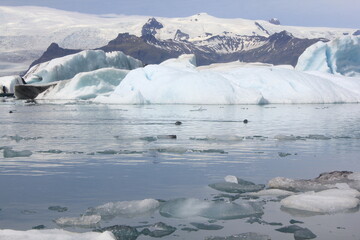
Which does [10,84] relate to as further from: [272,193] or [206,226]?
[206,226]

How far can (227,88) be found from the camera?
32594 mm

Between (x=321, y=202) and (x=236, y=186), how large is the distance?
140cm

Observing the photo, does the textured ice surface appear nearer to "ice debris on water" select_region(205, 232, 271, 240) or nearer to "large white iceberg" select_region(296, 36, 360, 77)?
"large white iceberg" select_region(296, 36, 360, 77)

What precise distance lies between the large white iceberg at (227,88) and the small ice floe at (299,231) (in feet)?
89.9

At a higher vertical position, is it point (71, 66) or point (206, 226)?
point (71, 66)

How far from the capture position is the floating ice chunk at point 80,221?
200 inches

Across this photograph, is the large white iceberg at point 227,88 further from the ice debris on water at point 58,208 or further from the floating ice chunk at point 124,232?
the floating ice chunk at point 124,232


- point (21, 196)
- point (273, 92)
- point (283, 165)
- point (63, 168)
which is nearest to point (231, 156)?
point (283, 165)

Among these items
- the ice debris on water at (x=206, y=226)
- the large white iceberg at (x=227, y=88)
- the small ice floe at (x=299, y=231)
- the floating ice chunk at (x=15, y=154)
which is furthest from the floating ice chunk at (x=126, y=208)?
the large white iceberg at (x=227, y=88)

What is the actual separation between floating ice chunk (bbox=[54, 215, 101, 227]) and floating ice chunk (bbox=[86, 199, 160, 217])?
295mm

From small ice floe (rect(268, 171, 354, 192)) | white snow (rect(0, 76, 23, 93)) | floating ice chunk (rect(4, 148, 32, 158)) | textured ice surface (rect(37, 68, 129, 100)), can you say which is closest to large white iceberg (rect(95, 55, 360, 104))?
textured ice surface (rect(37, 68, 129, 100))

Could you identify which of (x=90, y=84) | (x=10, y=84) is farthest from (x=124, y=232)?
(x=10, y=84)

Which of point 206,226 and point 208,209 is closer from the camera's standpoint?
point 206,226

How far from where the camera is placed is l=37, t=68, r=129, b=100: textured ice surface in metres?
45.5
